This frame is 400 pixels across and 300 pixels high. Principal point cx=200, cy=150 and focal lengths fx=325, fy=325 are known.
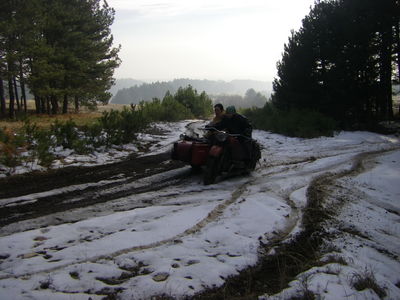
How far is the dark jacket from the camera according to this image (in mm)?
8266

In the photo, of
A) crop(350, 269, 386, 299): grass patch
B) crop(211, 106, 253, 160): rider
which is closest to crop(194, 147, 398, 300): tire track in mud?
crop(350, 269, 386, 299): grass patch

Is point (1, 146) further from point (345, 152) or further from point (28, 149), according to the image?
point (345, 152)

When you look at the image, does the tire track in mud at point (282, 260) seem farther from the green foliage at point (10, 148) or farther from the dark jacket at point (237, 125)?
the green foliage at point (10, 148)

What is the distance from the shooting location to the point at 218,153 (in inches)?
289

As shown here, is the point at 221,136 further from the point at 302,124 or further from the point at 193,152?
the point at 302,124

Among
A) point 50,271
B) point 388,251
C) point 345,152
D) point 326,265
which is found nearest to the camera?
point 50,271

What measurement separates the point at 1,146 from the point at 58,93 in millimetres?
15734

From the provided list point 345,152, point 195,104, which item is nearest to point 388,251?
point 345,152

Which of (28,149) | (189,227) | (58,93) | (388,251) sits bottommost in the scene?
(388,251)

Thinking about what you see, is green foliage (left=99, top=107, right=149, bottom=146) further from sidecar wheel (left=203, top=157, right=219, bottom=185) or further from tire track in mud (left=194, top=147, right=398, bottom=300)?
tire track in mud (left=194, top=147, right=398, bottom=300)

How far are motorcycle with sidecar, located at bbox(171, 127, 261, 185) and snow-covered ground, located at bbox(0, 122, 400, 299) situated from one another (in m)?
0.42

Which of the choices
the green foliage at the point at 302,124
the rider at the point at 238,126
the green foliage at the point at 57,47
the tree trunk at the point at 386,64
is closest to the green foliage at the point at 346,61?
the tree trunk at the point at 386,64

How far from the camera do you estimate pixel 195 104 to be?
35.4m

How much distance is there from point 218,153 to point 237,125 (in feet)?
4.26
